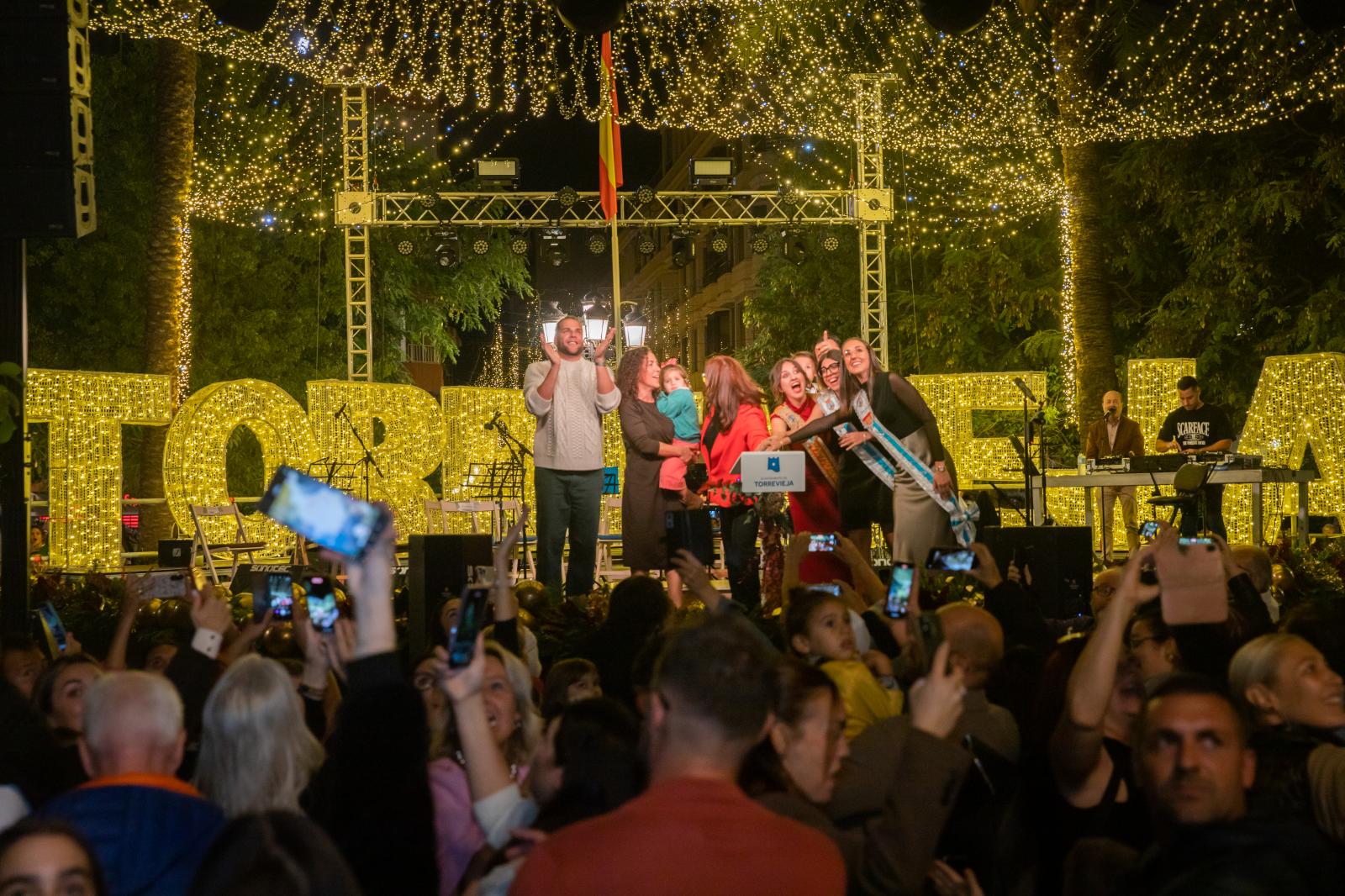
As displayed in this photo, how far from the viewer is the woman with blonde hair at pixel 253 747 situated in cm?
373

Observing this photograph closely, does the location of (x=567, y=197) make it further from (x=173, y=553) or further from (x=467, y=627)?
(x=467, y=627)

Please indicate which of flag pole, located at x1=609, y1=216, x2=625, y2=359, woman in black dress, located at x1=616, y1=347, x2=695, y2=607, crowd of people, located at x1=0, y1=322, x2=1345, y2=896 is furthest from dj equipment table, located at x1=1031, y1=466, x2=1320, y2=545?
crowd of people, located at x1=0, y1=322, x2=1345, y2=896

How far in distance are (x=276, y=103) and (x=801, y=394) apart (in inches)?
784

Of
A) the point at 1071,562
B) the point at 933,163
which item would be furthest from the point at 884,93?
the point at 1071,562

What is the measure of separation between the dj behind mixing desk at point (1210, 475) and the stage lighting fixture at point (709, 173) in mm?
7552

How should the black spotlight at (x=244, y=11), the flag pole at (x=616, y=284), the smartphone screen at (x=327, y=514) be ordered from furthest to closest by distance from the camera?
1. the flag pole at (x=616, y=284)
2. the black spotlight at (x=244, y=11)
3. the smartphone screen at (x=327, y=514)

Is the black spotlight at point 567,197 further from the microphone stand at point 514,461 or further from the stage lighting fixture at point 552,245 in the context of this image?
the microphone stand at point 514,461

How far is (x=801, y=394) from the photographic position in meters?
11.6

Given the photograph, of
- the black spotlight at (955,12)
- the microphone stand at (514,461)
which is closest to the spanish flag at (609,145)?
the microphone stand at (514,461)

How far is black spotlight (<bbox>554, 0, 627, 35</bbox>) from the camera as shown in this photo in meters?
8.98

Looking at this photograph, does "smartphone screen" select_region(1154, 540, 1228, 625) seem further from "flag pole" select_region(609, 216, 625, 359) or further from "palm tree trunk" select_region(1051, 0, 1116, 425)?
"palm tree trunk" select_region(1051, 0, 1116, 425)

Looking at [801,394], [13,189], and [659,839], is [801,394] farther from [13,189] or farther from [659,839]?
[659,839]

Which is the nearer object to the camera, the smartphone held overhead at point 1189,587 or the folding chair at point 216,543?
the smartphone held overhead at point 1189,587

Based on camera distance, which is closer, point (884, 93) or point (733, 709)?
point (733, 709)
